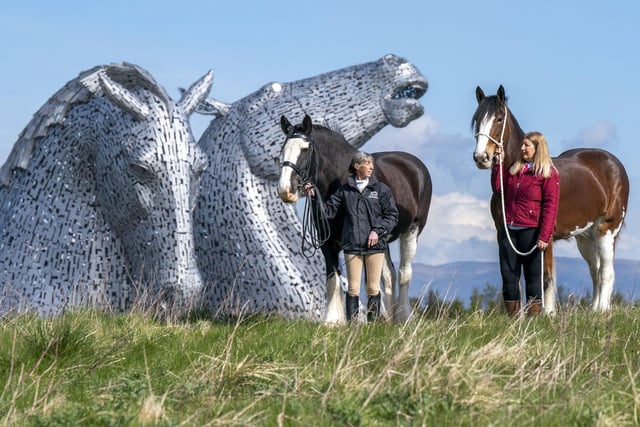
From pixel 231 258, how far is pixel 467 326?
397cm

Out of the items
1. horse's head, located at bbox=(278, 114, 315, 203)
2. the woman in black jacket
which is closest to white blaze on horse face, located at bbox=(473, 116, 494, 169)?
the woman in black jacket

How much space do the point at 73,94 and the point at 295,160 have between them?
13.9 feet

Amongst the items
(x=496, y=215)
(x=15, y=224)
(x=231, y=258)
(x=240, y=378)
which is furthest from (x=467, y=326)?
(x=15, y=224)

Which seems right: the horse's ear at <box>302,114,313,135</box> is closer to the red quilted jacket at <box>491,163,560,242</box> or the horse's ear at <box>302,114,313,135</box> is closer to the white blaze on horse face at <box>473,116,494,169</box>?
the white blaze on horse face at <box>473,116,494,169</box>

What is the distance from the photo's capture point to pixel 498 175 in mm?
7855

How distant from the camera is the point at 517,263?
787 centimetres

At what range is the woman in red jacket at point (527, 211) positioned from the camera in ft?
25.1

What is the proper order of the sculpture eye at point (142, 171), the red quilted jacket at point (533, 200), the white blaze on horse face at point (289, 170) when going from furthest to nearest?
the sculpture eye at point (142, 171), the red quilted jacket at point (533, 200), the white blaze on horse face at point (289, 170)

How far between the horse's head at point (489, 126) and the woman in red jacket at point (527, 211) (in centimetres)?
31

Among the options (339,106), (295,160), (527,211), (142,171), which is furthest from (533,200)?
(142,171)

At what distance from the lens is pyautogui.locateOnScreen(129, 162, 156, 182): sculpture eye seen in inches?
369

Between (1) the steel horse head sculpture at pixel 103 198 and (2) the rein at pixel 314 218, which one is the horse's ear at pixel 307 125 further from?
(1) the steel horse head sculpture at pixel 103 198

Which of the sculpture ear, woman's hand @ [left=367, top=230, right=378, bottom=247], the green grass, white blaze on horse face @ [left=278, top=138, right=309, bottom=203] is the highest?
the sculpture ear

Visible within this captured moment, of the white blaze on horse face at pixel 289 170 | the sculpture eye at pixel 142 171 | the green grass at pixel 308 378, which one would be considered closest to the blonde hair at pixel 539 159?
the green grass at pixel 308 378
